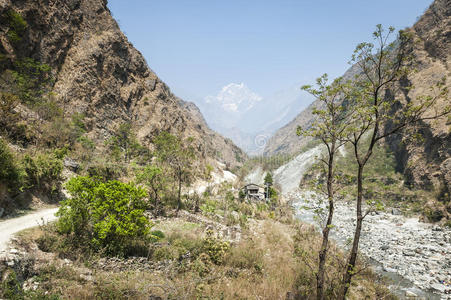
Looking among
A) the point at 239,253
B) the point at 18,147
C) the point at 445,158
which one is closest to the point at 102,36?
the point at 18,147

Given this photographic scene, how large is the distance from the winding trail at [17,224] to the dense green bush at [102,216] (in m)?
0.91

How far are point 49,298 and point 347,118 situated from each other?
8729 mm

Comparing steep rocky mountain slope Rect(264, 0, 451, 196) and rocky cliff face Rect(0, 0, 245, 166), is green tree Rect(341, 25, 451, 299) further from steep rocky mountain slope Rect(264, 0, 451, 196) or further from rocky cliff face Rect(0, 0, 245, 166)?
rocky cliff face Rect(0, 0, 245, 166)

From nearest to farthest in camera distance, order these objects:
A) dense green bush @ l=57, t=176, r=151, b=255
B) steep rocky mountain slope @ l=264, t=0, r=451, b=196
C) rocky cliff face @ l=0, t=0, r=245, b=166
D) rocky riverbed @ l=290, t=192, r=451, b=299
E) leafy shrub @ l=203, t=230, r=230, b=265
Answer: dense green bush @ l=57, t=176, r=151, b=255
leafy shrub @ l=203, t=230, r=230, b=265
rocky riverbed @ l=290, t=192, r=451, b=299
rocky cliff face @ l=0, t=0, r=245, b=166
steep rocky mountain slope @ l=264, t=0, r=451, b=196

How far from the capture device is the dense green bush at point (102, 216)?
7449mm

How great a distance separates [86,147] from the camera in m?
25.1

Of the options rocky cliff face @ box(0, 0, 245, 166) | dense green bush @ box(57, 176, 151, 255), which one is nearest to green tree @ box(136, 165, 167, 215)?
dense green bush @ box(57, 176, 151, 255)

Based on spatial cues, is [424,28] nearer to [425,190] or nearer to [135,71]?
[425,190]

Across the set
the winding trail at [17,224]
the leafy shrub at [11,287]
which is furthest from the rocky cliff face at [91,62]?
the leafy shrub at [11,287]

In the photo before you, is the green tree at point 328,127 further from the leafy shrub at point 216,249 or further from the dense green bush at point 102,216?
the dense green bush at point 102,216

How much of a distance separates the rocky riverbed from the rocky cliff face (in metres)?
36.4

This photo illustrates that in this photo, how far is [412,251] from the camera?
1678 centimetres

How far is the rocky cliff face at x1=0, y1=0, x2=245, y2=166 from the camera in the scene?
31.7 m

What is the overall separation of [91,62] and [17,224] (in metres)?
39.3
